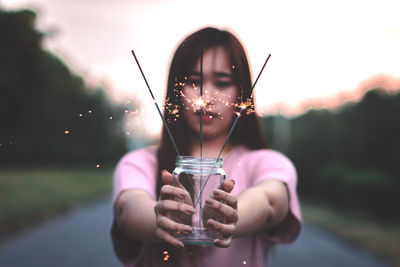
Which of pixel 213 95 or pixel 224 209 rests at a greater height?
pixel 213 95

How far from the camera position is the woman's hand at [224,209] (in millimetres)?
1260

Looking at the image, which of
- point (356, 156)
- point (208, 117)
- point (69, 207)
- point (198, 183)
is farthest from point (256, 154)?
point (356, 156)

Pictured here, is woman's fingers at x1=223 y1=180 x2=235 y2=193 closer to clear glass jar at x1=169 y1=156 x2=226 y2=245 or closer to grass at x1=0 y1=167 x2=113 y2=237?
clear glass jar at x1=169 y1=156 x2=226 y2=245

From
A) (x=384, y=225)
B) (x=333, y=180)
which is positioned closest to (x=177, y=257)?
(x=384, y=225)

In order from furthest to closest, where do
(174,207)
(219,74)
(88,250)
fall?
(88,250)
(219,74)
(174,207)

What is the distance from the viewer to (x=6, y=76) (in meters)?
17.2

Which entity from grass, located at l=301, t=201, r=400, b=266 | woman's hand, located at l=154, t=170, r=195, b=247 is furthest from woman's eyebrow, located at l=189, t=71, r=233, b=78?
grass, located at l=301, t=201, r=400, b=266

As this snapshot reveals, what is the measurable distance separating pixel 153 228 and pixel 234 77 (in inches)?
26.5

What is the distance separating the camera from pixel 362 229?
34.9 ft

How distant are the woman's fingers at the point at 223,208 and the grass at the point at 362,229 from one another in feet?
23.2

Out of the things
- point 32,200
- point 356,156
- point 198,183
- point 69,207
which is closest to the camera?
point 198,183

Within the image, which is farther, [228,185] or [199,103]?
[199,103]

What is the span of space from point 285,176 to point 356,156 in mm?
12615

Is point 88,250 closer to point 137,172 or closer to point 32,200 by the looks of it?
point 32,200
